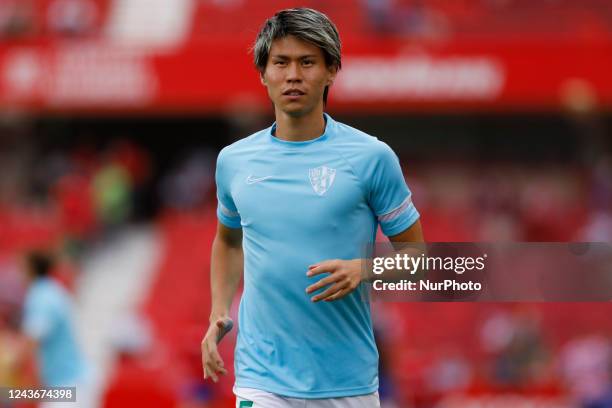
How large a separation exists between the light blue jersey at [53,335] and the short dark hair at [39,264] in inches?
2.2

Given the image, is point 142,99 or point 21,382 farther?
point 142,99

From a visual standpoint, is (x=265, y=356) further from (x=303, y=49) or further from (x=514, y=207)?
(x=514, y=207)

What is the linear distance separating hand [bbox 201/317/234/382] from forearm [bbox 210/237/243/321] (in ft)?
0.46

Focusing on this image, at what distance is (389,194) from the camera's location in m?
4.07

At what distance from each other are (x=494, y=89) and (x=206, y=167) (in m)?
4.75

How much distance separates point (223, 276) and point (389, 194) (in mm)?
779

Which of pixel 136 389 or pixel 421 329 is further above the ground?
pixel 421 329

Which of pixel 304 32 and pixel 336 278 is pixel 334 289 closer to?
pixel 336 278

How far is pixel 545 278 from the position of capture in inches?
182

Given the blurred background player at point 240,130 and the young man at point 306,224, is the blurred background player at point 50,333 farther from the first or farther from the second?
the blurred background player at point 240,130

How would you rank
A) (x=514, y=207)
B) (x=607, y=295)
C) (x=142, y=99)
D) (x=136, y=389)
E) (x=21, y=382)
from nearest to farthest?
1. (x=607, y=295)
2. (x=136, y=389)
3. (x=21, y=382)
4. (x=514, y=207)
5. (x=142, y=99)

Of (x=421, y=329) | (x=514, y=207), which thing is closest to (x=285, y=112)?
(x=421, y=329)

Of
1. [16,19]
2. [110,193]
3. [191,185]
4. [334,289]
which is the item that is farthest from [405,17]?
[334,289]

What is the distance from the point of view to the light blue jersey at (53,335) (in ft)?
24.3
